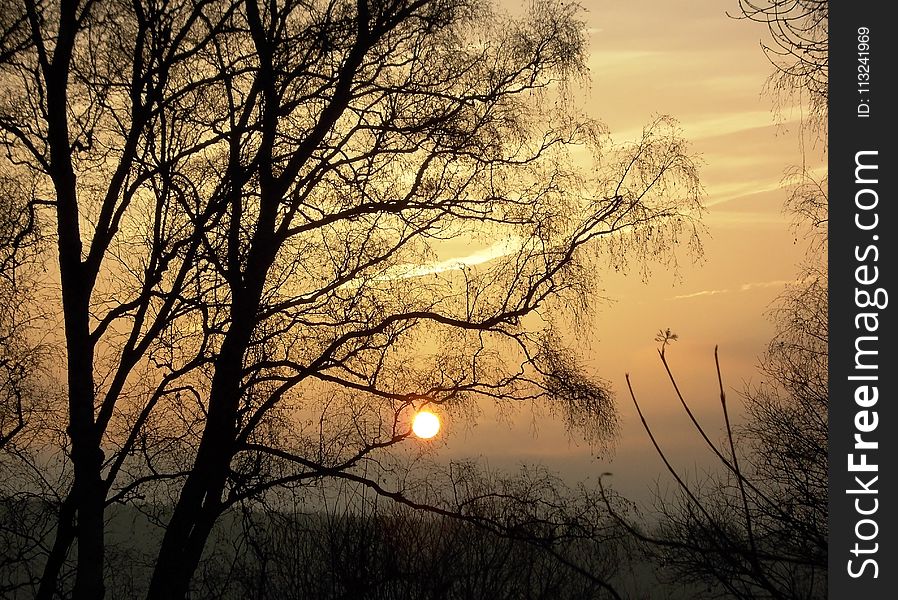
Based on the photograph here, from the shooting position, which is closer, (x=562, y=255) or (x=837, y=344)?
(x=837, y=344)

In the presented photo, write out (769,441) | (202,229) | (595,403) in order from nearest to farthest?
(202,229) → (595,403) → (769,441)

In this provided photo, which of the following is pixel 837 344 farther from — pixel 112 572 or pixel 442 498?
pixel 112 572

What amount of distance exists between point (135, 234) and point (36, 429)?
4600 millimetres

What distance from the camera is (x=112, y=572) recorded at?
595 inches

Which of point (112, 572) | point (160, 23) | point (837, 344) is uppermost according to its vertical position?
point (160, 23)

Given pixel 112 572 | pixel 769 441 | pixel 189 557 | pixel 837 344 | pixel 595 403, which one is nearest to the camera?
pixel 837 344

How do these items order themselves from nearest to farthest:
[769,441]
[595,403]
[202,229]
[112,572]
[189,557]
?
[202,229], [189,557], [595,403], [112,572], [769,441]

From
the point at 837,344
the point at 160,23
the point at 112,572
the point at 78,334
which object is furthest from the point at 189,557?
the point at 837,344

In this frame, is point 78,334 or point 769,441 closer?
point 78,334

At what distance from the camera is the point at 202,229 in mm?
10922

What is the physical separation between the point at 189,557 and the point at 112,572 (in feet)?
13.0

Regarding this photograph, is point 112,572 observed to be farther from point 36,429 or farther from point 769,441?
point 769,441

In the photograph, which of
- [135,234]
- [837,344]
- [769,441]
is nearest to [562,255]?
[135,234]

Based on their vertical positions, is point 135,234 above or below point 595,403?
above
